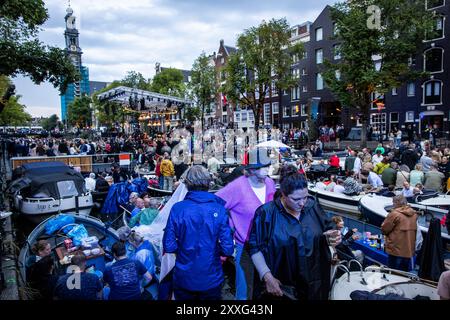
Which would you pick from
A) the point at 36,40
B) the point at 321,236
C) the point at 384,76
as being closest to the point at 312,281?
the point at 321,236

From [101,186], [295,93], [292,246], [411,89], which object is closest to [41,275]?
[292,246]

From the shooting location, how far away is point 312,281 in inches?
98.9

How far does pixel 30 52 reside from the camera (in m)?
11.4

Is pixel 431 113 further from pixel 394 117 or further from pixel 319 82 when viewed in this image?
pixel 319 82

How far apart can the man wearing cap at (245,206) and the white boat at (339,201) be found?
7403mm

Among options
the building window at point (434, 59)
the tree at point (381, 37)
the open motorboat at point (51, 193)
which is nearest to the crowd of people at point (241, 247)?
the open motorboat at point (51, 193)

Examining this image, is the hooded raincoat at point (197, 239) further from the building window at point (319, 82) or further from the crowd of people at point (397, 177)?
the building window at point (319, 82)

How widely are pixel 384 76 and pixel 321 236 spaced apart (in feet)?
77.0

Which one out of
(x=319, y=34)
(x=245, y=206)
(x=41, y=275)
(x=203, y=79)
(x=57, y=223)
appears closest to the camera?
(x=245, y=206)

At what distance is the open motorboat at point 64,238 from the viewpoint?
19.1 ft

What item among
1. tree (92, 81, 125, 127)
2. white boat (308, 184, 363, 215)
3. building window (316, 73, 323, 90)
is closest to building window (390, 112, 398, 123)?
building window (316, 73, 323, 90)

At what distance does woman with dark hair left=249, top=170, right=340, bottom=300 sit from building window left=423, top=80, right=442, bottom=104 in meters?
32.1

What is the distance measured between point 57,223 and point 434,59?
32.9m

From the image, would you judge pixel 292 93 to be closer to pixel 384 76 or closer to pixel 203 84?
pixel 203 84
